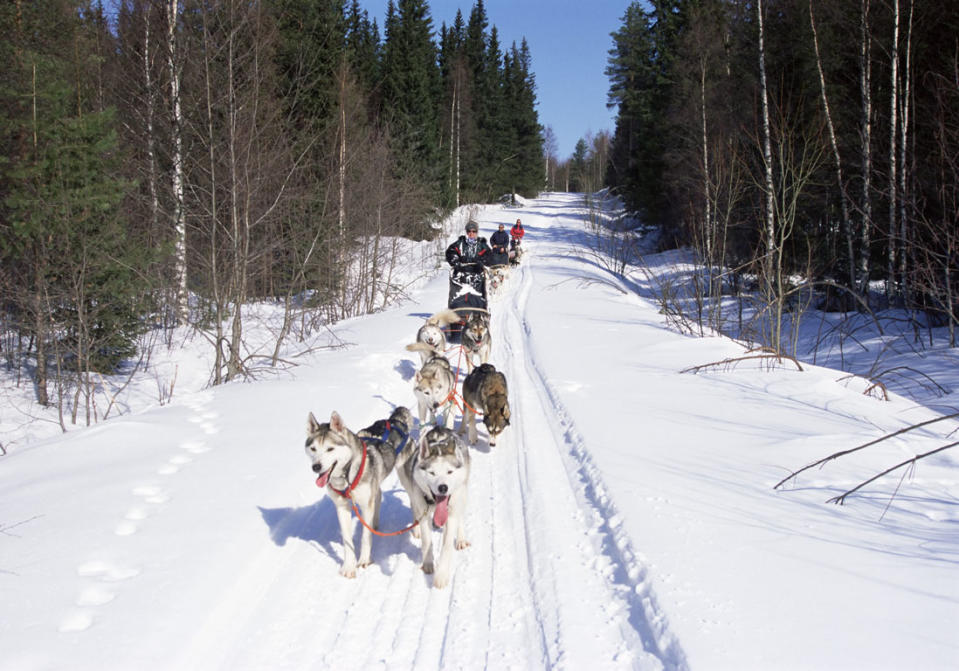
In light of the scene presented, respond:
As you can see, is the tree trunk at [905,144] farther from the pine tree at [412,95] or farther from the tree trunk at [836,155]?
the pine tree at [412,95]

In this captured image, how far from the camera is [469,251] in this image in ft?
34.7

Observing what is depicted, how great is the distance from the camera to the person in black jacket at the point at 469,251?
10.5m

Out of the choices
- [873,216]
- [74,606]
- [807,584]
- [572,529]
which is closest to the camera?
[74,606]

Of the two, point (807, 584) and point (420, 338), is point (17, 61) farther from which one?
point (807, 584)

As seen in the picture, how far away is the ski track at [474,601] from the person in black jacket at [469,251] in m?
6.36

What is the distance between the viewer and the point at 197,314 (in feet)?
38.8

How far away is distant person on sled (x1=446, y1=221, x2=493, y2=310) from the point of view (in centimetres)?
1035

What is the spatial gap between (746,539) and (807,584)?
498mm

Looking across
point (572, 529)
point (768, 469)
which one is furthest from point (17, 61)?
point (768, 469)

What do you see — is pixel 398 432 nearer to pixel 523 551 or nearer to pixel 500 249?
pixel 523 551

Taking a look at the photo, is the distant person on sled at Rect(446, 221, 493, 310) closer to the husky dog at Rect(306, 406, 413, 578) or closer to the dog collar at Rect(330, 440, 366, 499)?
A: the husky dog at Rect(306, 406, 413, 578)

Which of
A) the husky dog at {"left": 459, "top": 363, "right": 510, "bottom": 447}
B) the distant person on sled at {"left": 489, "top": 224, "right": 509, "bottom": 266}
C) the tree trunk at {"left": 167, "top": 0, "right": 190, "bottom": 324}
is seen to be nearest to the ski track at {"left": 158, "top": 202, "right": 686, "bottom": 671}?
the husky dog at {"left": 459, "top": 363, "right": 510, "bottom": 447}

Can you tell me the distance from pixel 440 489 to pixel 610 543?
1.22 metres

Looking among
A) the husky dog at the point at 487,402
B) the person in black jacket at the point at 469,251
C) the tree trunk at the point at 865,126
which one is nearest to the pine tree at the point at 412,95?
the person in black jacket at the point at 469,251
